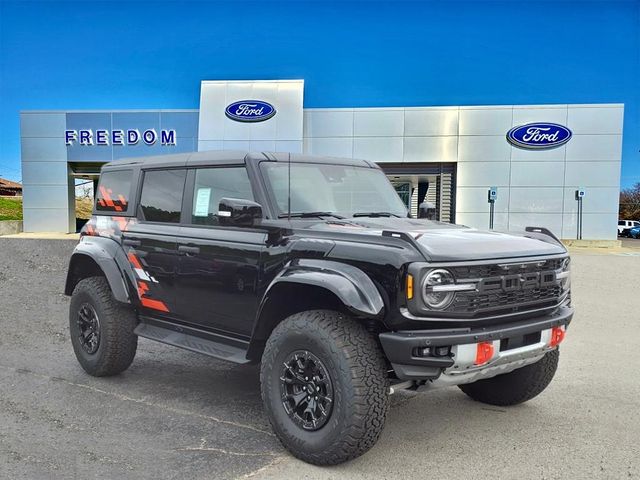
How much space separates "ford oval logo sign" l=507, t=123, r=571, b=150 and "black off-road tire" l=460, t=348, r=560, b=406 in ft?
64.7

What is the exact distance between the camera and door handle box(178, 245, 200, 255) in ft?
14.2

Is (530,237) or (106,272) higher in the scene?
(530,237)

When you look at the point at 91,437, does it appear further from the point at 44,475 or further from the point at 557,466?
the point at 557,466

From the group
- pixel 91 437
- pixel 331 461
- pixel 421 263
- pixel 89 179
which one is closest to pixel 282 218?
pixel 421 263

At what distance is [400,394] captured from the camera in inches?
193

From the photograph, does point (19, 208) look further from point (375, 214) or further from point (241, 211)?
point (241, 211)

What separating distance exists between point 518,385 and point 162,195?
11.3 ft

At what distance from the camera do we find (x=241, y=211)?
3719 millimetres

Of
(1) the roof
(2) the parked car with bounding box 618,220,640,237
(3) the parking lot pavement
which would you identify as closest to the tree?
(2) the parked car with bounding box 618,220,640,237

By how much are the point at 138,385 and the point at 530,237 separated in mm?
3633

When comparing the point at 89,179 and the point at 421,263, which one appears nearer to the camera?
the point at 421,263

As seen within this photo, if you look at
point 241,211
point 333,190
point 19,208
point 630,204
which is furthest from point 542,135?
point 630,204

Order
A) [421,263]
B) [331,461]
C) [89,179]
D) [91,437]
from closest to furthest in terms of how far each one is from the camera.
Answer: [421,263] → [331,461] → [91,437] → [89,179]

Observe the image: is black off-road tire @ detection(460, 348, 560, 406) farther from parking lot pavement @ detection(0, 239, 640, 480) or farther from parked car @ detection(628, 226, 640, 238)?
parked car @ detection(628, 226, 640, 238)
